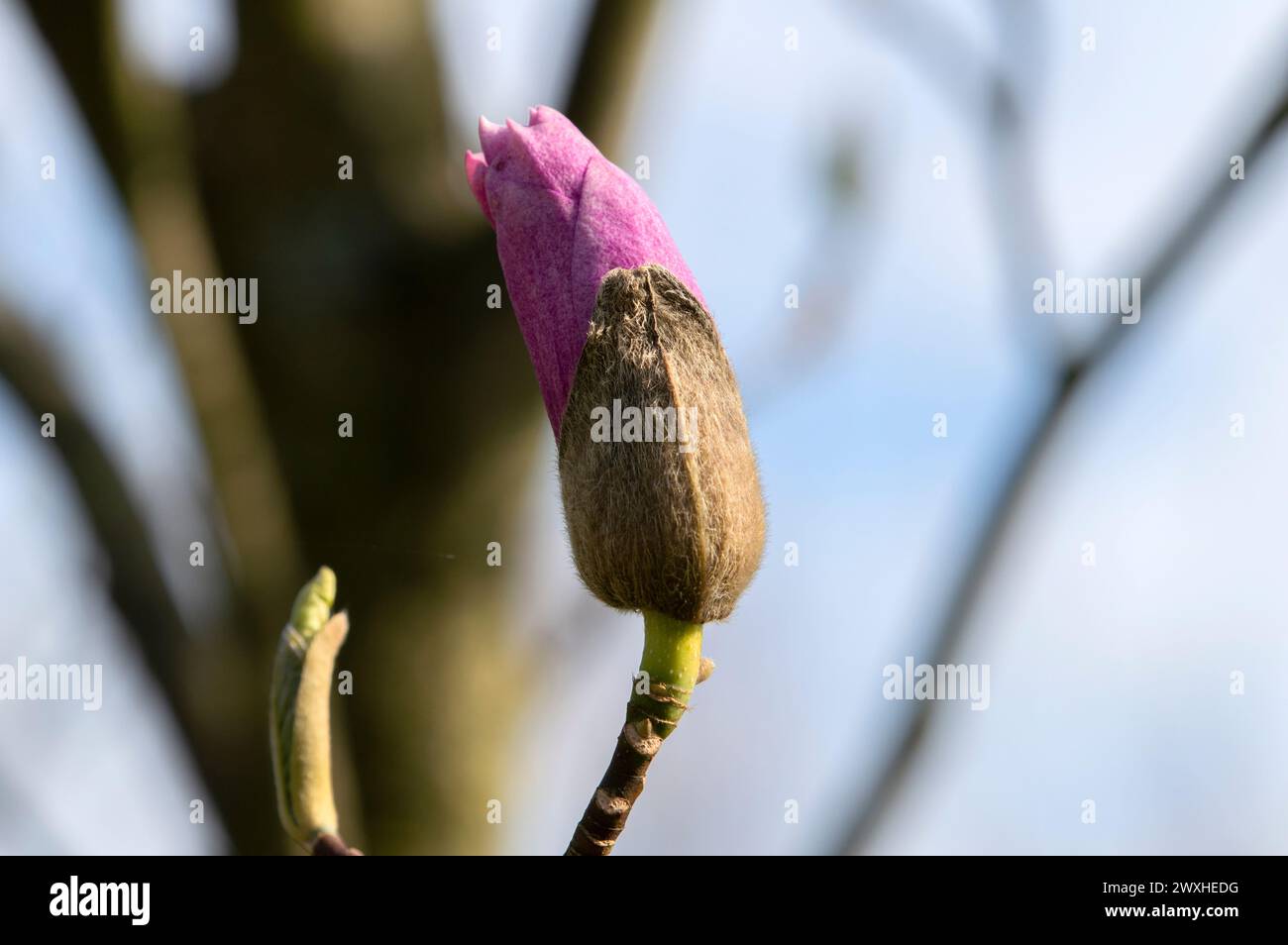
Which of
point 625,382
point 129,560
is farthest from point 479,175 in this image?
point 129,560

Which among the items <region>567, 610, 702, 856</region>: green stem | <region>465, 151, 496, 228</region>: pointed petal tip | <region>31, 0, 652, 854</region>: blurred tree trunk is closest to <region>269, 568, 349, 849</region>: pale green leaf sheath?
<region>567, 610, 702, 856</region>: green stem

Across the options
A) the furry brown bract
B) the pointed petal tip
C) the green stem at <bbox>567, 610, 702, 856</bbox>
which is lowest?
the green stem at <bbox>567, 610, 702, 856</bbox>

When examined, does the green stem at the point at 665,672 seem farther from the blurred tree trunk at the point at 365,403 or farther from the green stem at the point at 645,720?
the blurred tree trunk at the point at 365,403

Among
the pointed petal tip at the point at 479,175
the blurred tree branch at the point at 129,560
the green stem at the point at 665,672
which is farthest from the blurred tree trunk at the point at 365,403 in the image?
the green stem at the point at 665,672

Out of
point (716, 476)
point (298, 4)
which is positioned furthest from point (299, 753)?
point (298, 4)

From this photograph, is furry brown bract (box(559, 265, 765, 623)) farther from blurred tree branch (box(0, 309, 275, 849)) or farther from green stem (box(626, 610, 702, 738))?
blurred tree branch (box(0, 309, 275, 849))

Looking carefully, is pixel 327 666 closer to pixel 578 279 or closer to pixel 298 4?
pixel 578 279
